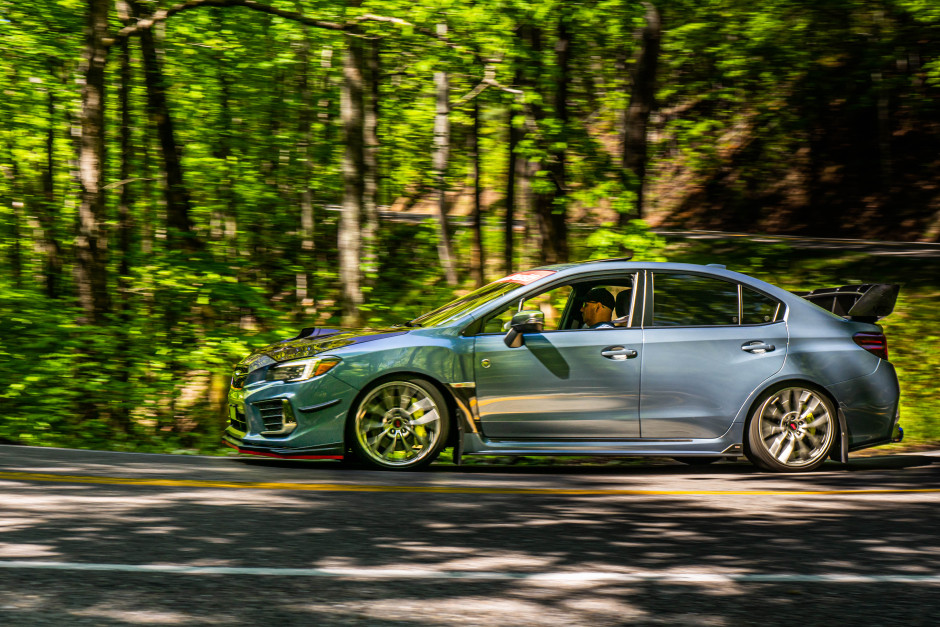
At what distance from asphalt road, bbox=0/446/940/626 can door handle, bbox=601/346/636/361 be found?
3.03ft

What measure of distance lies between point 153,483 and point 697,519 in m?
3.62

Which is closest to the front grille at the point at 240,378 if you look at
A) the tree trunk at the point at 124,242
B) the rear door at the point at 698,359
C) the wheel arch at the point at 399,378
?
the wheel arch at the point at 399,378

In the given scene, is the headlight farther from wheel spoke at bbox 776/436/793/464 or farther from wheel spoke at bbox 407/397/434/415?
wheel spoke at bbox 776/436/793/464

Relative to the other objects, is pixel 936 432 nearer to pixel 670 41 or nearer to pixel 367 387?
pixel 367 387

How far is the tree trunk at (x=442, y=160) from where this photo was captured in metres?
14.6

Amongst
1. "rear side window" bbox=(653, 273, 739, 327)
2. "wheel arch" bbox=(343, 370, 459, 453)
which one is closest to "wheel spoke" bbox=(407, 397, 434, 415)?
"wheel arch" bbox=(343, 370, 459, 453)

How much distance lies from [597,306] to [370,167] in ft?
23.5

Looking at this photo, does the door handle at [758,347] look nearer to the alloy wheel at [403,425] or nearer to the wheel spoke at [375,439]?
the alloy wheel at [403,425]

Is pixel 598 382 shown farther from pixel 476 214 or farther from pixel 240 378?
pixel 476 214

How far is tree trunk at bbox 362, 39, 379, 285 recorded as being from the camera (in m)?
13.6

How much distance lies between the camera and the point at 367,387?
24.8 ft

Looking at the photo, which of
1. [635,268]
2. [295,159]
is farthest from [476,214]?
[635,268]

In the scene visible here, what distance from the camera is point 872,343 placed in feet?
26.4

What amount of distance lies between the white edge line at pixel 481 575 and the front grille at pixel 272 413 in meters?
2.87
